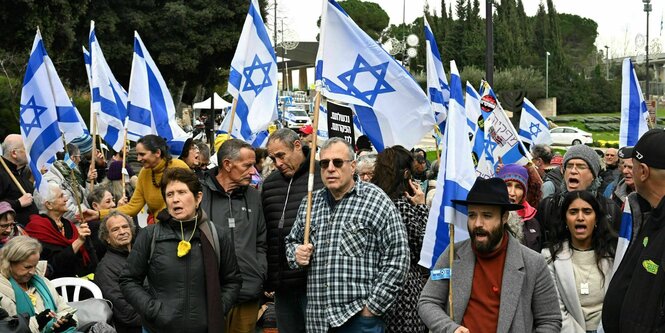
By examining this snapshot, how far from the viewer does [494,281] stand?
470 cm

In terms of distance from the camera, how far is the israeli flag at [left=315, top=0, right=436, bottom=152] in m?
6.80

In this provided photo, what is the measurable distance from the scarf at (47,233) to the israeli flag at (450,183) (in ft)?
10.9

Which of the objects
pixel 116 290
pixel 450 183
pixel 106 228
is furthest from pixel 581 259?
pixel 106 228

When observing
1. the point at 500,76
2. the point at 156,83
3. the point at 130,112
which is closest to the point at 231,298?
the point at 130,112

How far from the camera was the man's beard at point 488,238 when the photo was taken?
4680mm

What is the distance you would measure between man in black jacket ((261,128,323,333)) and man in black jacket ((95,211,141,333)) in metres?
1.16

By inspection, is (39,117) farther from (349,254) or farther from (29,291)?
(349,254)

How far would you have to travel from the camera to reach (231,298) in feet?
18.6

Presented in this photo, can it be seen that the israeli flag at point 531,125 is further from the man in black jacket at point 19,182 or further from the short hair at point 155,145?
the man in black jacket at point 19,182

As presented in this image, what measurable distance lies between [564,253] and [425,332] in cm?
124

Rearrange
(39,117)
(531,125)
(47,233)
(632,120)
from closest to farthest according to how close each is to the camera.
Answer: (47,233), (632,120), (39,117), (531,125)

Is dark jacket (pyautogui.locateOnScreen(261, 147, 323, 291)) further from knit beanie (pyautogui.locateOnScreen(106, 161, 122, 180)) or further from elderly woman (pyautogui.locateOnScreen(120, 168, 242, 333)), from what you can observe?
knit beanie (pyautogui.locateOnScreen(106, 161, 122, 180))

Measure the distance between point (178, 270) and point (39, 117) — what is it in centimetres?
393

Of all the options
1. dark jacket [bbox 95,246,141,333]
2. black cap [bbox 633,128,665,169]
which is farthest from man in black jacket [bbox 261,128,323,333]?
black cap [bbox 633,128,665,169]
